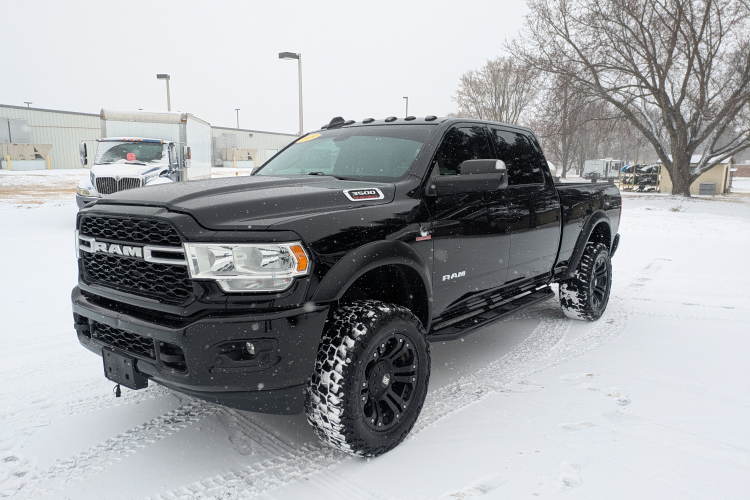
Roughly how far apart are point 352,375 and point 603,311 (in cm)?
405

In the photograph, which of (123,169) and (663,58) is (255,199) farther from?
(663,58)

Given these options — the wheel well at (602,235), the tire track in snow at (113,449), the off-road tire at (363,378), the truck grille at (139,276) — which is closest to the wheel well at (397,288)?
the off-road tire at (363,378)

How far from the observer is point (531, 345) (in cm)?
463

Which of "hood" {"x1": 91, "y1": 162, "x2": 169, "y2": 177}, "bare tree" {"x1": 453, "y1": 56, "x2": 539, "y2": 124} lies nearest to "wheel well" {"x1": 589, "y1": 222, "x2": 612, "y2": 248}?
"hood" {"x1": 91, "y1": 162, "x2": 169, "y2": 177}

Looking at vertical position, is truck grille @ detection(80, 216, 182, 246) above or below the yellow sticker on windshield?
below

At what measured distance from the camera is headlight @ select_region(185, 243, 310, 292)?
2.30 meters

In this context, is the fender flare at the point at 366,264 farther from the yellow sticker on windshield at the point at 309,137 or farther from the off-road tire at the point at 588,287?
the off-road tire at the point at 588,287

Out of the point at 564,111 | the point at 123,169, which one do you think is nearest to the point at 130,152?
the point at 123,169

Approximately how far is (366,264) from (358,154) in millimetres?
1240

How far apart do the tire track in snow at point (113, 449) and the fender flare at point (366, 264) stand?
1378 mm

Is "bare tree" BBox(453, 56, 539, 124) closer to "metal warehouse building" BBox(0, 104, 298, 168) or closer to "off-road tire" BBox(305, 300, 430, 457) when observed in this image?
"metal warehouse building" BBox(0, 104, 298, 168)

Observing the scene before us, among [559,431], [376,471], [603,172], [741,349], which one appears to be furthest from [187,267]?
[603,172]

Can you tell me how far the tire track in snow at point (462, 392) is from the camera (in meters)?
2.50

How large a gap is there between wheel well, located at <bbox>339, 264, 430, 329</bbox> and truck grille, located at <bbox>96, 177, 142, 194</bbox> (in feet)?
34.1
